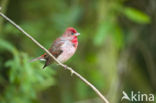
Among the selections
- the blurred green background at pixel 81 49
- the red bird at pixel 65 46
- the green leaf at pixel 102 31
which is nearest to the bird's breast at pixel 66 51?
the red bird at pixel 65 46

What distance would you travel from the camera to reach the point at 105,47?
19.6 ft

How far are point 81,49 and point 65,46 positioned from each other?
154cm

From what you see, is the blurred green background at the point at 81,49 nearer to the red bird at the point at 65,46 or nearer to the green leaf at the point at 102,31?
the green leaf at the point at 102,31

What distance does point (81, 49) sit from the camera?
5906mm

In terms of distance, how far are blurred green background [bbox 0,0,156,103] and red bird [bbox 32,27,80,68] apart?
1.80 feet

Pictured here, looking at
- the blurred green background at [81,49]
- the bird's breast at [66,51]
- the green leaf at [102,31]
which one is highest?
the bird's breast at [66,51]

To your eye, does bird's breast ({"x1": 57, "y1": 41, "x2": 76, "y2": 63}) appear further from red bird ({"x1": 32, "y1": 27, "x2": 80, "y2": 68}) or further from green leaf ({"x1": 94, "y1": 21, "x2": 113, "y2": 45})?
green leaf ({"x1": 94, "y1": 21, "x2": 113, "y2": 45})

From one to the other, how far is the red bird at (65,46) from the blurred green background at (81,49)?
549 mm

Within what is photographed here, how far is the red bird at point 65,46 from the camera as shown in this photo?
13.8ft

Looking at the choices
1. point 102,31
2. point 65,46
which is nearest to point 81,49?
point 102,31

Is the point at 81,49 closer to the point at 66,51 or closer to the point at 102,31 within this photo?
the point at 102,31

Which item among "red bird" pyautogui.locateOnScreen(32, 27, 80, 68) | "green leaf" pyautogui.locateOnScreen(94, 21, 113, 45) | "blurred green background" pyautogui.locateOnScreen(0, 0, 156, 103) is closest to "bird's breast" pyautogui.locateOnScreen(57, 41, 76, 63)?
"red bird" pyautogui.locateOnScreen(32, 27, 80, 68)

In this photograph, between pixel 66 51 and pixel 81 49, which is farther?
pixel 81 49

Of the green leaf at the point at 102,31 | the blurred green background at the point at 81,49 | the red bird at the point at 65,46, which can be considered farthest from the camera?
the green leaf at the point at 102,31
